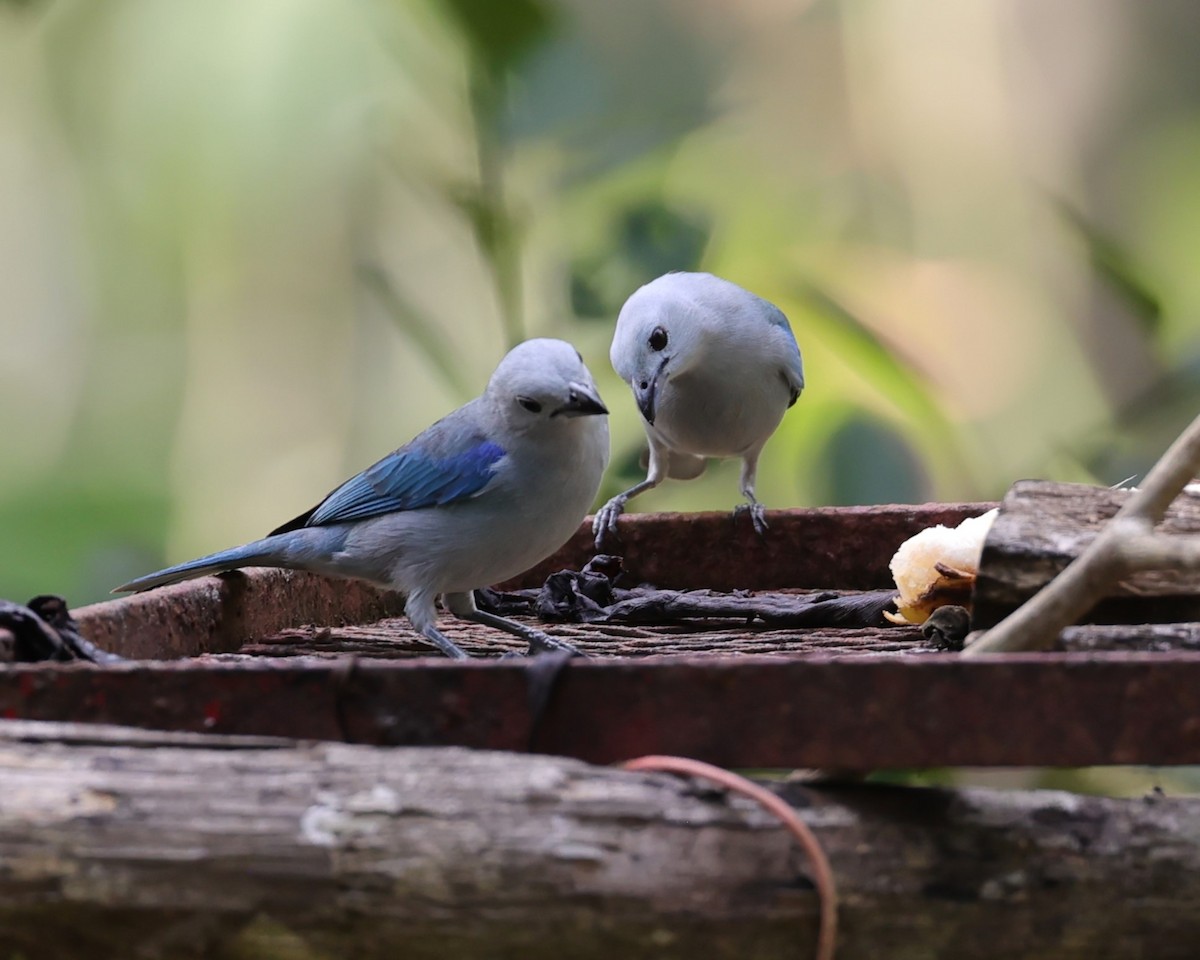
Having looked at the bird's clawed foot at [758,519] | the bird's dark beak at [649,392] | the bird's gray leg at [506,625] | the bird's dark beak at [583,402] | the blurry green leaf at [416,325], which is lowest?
the bird's gray leg at [506,625]

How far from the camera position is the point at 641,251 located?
3193mm

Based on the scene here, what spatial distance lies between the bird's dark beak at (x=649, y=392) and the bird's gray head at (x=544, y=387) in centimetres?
77

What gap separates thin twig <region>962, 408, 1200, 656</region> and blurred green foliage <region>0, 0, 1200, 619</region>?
6.77ft

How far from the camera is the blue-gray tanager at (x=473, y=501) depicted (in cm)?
146

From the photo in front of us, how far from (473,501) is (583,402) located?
8.4 inches

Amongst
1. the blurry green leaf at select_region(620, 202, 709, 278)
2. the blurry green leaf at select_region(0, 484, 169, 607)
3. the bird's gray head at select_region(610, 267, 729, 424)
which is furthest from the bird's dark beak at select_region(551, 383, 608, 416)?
the blurry green leaf at select_region(0, 484, 169, 607)

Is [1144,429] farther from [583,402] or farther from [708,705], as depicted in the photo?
[708,705]

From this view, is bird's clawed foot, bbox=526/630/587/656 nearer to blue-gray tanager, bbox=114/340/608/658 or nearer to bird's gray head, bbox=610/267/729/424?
blue-gray tanager, bbox=114/340/608/658

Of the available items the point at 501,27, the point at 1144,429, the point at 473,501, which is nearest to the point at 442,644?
the point at 473,501

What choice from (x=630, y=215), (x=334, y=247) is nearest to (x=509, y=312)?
(x=630, y=215)

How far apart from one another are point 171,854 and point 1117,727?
0.67 meters

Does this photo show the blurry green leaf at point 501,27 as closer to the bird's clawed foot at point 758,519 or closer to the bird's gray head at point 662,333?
the bird's gray head at point 662,333

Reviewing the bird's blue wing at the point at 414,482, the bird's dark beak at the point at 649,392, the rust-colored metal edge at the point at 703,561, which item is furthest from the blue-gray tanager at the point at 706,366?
the bird's blue wing at the point at 414,482

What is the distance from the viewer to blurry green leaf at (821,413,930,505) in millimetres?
3117
